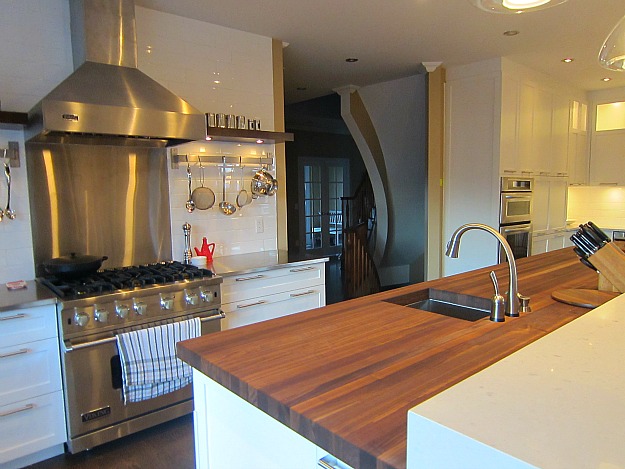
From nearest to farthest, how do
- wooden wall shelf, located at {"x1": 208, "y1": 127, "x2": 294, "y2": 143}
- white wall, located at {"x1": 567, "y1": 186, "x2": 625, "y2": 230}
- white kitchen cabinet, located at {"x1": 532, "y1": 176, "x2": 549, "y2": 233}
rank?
wooden wall shelf, located at {"x1": 208, "y1": 127, "x2": 294, "y2": 143} < white kitchen cabinet, located at {"x1": 532, "y1": 176, "x2": 549, "y2": 233} < white wall, located at {"x1": 567, "y1": 186, "x2": 625, "y2": 230}

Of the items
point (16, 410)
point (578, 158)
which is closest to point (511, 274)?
point (16, 410)

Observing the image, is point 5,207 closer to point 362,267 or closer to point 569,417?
point 569,417

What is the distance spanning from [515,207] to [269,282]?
303 cm

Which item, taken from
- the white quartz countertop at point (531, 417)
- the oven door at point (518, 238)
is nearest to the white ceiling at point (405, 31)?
the oven door at point (518, 238)

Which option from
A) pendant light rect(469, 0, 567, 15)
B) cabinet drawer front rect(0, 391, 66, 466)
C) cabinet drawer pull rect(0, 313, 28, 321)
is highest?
pendant light rect(469, 0, 567, 15)

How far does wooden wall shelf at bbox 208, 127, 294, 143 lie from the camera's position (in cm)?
303

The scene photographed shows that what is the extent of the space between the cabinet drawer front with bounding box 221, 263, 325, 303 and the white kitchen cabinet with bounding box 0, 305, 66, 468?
1.02 metres

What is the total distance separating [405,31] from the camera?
11.7 feet

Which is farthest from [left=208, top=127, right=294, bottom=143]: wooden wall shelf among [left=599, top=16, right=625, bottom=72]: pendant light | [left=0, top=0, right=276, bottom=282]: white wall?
[left=599, top=16, right=625, bottom=72]: pendant light

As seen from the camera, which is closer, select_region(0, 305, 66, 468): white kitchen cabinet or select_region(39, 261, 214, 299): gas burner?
select_region(0, 305, 66, 468): white kitchen cabinet

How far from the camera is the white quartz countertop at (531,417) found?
518mm

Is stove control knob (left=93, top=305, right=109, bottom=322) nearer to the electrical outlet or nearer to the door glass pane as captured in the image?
the electrical outlet

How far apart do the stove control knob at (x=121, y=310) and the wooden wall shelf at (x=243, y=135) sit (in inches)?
50.2

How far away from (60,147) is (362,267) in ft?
11.6
